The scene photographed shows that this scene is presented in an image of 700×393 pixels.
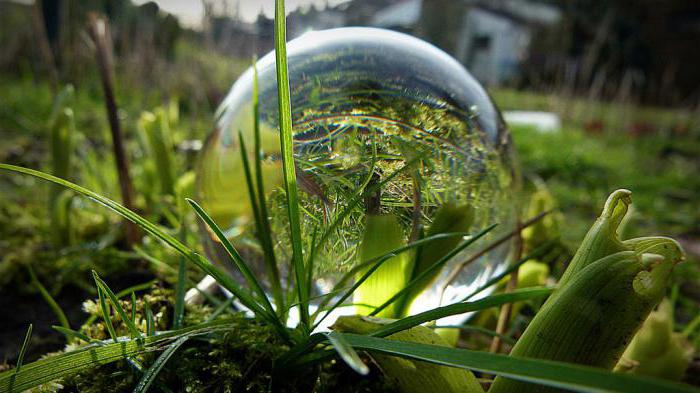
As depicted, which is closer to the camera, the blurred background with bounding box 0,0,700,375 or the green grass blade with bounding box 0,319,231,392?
the green grass blade with bounding box 0,319,231,392

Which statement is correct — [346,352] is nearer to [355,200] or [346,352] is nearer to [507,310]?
[355,200]

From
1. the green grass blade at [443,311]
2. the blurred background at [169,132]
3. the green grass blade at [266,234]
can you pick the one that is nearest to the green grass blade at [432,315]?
the green grass blade at [443,311]

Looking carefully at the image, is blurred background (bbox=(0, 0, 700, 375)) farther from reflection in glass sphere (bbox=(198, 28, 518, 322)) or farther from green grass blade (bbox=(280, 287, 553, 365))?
green grass blade (bbox=(280, 287, 553, 365))

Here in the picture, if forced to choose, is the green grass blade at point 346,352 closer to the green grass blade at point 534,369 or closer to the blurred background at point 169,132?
the green grass blade at point 534,369

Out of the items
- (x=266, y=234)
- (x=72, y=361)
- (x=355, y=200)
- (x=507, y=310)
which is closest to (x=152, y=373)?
(x=72, y=361)

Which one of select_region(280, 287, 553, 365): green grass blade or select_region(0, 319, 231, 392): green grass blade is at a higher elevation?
select_region(0, 319, 231, 392): green grass blade

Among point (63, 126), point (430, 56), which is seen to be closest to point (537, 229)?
point (430, 56)

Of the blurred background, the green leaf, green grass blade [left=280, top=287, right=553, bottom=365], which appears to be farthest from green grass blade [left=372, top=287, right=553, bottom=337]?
the blurred background
